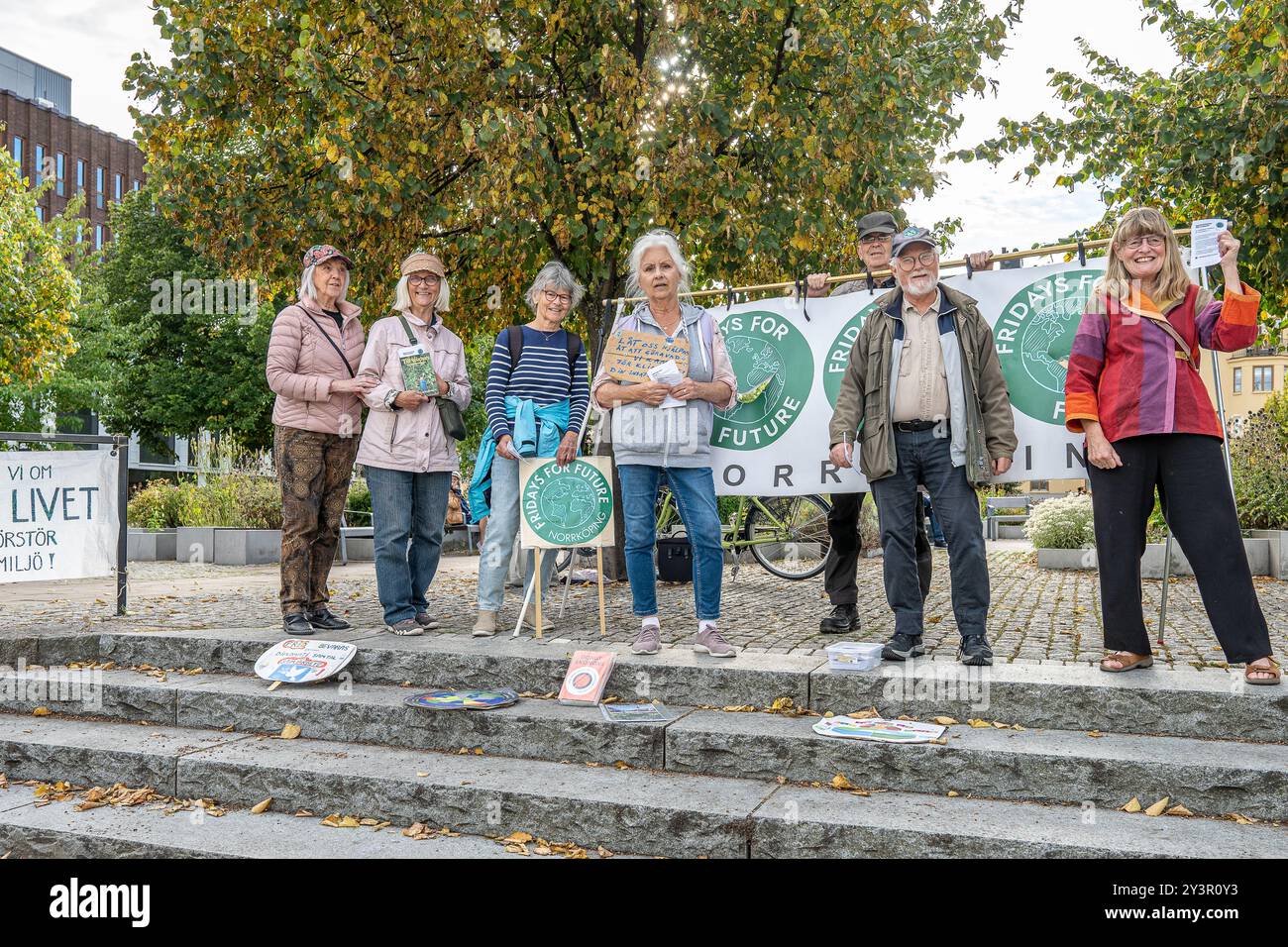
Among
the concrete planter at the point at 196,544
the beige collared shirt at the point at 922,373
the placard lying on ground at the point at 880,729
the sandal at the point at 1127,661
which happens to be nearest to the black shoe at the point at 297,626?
the placard lying on ground at the point at 880,729

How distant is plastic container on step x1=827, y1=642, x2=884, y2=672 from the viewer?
4.47 metres

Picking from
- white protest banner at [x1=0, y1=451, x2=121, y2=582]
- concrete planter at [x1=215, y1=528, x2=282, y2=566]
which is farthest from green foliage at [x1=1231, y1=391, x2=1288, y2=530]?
concrete planter at [x1=215, y1=528, x2=282, y2=566]

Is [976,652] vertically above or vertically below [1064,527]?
below

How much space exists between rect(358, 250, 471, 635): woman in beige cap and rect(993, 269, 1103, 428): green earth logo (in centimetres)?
313

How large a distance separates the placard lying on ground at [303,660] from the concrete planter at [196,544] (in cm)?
907

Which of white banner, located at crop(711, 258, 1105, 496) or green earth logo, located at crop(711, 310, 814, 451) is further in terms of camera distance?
green earth logo, located at crop(711, 310, 814, 451)

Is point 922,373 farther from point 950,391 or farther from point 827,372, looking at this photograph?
point 827,372

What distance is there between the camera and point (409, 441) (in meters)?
5.70

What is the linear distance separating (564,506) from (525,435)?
469 mm

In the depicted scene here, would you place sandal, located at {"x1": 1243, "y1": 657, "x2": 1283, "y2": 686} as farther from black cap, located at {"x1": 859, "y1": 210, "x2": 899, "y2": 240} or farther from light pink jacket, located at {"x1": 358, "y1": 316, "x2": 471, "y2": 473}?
light pink jacket, located at {"x1": 358, "y1": 316, "x2": 471, "y2": 473}

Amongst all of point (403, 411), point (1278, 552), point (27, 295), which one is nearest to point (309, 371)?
point (403, 411)
